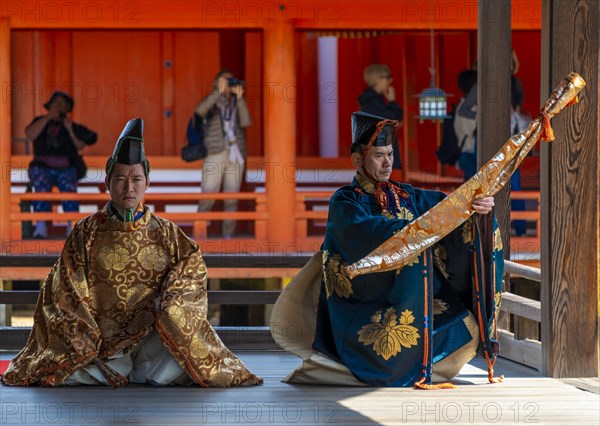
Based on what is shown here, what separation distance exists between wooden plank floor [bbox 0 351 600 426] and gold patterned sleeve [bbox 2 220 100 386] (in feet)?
0.35

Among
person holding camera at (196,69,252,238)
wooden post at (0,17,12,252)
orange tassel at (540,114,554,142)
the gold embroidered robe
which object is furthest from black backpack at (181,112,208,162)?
orange tassel at (540,114,554,142)

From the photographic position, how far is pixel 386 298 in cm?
661

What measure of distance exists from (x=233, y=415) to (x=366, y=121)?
1.71 m

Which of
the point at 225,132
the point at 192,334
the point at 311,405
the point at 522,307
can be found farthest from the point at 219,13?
the point at 311,405

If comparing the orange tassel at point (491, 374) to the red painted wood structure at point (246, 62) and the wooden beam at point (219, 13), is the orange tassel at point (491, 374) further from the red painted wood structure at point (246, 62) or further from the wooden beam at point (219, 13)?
the wooden beam at point (219, 13)

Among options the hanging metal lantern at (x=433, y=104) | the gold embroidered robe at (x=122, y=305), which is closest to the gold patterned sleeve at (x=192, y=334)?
the gold embroidered robe at (x=122, y=305)

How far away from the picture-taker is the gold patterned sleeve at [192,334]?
655 centimetres

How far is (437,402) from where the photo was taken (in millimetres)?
6215

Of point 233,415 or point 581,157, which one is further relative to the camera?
point 581,157

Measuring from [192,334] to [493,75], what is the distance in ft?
8.16

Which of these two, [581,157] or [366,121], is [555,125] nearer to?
[581,157]

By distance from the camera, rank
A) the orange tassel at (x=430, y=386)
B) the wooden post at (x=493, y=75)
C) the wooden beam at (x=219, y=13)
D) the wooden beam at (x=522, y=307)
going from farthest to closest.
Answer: the wooden beam at (x=219, y=13) → the wooden post at (x=493, y=75) → the wooden beam at (x=522, y=307) → the orange tassel at (x=430, y=386)

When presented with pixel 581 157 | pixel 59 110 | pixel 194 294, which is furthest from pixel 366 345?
pixel 59 110

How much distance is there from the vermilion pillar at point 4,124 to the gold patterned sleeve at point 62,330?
588 cm
